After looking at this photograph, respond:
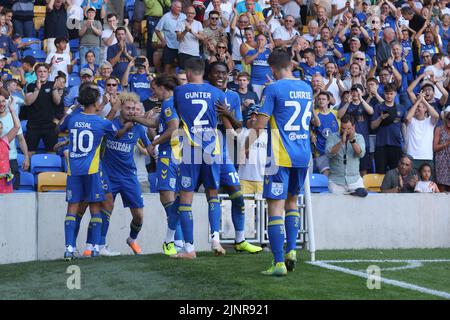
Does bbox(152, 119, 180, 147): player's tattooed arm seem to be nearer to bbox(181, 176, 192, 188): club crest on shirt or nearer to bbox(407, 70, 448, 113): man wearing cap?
bbox(181, 176, 192, 188): club crest on shirt

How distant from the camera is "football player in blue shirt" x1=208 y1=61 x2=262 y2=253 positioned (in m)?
10.7

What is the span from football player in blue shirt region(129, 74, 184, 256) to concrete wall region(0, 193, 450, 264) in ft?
4.76

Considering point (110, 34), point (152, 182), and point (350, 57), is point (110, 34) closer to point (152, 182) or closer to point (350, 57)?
point (152, 182)

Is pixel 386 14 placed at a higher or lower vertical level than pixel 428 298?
higher

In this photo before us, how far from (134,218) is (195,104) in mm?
2468

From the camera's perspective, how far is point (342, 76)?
1873cm

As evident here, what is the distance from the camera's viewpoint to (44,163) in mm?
15242

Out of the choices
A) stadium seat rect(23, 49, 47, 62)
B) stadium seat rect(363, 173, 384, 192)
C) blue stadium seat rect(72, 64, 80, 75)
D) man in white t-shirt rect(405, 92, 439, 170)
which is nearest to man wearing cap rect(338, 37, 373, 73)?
man in white t-shirt rect(405, 92, 439, 170)

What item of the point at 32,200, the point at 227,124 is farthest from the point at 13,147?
the point at 227,124

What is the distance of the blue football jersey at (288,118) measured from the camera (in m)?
9.01

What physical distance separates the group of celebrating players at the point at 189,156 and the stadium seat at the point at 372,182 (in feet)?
13.5

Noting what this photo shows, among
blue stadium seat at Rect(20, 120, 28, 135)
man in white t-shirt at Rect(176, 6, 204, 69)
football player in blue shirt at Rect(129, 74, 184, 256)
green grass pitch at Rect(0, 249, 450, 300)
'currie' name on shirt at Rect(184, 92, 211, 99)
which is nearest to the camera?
green grass pitch at Rect(0, 249, 450, 300)

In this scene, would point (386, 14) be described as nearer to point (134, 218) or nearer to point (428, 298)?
point (134, 218)

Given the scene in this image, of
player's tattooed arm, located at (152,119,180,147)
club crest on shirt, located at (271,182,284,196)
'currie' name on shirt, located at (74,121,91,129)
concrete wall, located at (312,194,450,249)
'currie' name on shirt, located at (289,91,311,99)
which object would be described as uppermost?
'currie' name on shirt, located at (289,91,311,99)
